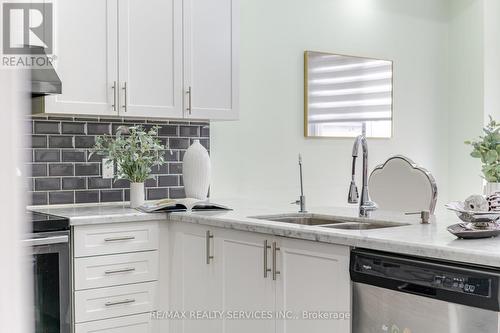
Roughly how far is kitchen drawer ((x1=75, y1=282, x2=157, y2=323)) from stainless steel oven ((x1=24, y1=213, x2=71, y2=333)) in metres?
0.07

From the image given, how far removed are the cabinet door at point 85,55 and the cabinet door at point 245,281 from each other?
102cm

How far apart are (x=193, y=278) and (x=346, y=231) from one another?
3.32ft

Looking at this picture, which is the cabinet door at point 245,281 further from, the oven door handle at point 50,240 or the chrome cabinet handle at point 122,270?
the oven door handle at point 50,240

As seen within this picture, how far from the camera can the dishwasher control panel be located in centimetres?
173

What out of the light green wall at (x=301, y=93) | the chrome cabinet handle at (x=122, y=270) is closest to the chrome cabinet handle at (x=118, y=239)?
the chrome cabinet handle at (x=122, y=270)

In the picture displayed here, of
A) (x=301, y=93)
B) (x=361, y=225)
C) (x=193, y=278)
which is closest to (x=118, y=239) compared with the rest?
(x=193, y=278)

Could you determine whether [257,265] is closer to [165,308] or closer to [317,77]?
[165,308]

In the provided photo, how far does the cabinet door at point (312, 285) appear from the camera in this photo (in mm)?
2170

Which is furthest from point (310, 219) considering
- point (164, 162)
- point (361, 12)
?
point (361, 12)

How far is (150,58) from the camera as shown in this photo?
3379 mm

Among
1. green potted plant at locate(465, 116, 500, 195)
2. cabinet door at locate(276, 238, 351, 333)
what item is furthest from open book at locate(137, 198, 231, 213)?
green potted plant at locate(465, 116, 500, 195)

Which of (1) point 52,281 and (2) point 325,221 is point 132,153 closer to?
(1) point 52,281

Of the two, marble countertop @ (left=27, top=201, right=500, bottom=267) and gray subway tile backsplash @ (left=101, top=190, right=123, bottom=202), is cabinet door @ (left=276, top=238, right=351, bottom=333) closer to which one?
marble countertop @ (left=27, top=201, right=500, bottom=267)

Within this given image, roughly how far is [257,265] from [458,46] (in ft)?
12.0
